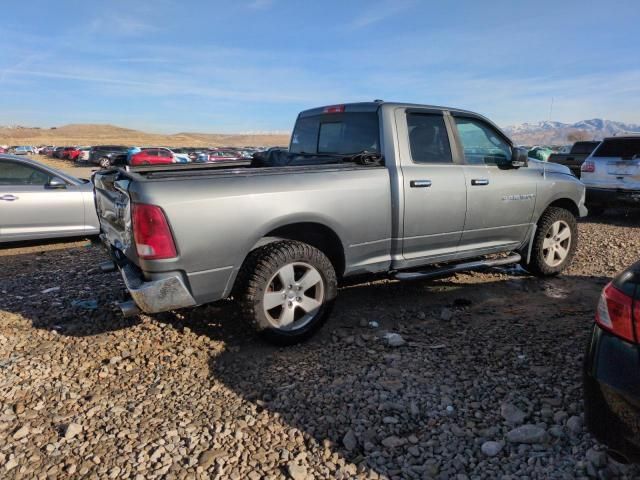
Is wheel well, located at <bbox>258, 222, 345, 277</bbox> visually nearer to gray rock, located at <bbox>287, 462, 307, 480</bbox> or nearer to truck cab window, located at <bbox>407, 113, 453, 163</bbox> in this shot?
truck cab window, located at <bbox>407, 113, 453, 163</bbox>

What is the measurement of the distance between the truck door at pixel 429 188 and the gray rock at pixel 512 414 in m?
1.69

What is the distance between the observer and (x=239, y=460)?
2623mm

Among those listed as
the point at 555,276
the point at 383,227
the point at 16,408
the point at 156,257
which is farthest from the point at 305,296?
the point at 555,276

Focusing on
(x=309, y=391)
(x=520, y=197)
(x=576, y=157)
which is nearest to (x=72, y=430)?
(x=309, y=391)

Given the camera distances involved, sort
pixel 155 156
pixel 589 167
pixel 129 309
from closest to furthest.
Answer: pixel 129 309 < pixel 589 167 < pixel 155 156

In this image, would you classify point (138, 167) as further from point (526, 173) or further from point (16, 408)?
point (526, 173)

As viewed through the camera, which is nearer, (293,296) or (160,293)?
(160,293)

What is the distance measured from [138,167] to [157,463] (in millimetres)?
2842

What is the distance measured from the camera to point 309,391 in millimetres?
3305

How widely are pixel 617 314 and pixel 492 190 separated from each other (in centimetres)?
293

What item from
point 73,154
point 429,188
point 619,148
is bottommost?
point 73,154

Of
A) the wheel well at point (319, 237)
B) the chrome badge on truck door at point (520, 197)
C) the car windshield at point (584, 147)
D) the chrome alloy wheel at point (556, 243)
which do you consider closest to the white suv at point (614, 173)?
the chrome alloy wheel at point (556, 243)

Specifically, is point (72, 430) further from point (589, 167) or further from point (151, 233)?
point (589, 167)

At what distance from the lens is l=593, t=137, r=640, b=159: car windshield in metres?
9.74
